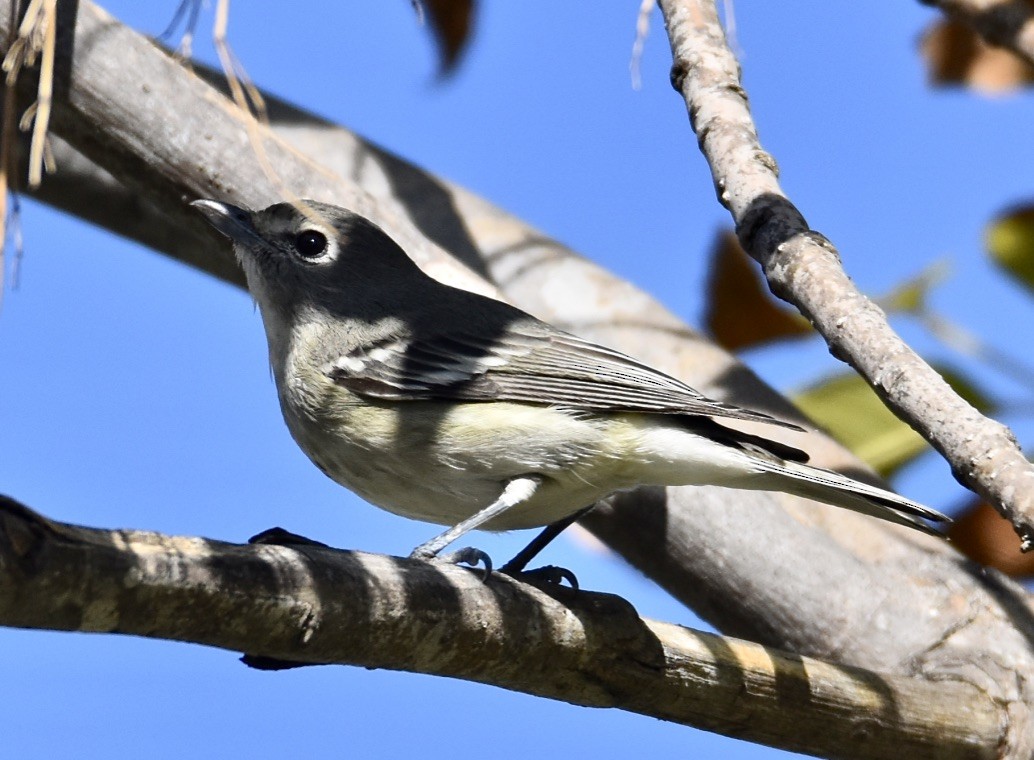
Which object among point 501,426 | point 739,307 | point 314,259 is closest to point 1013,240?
point 739,307

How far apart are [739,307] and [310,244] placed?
146 cm

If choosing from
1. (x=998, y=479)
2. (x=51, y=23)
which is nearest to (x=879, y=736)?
(x=998, y=479)

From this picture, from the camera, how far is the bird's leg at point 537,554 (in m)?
3.34

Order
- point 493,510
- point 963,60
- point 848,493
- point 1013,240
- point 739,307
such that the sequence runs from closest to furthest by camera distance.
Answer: point 848,493, point 493,510, point 1013,240, point 739,307, point 963,60

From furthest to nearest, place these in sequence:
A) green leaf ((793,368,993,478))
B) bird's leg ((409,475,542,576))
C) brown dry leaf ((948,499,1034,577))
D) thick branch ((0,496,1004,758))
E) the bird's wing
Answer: green leaf ((793,368,993,478)), brown dry leaf ((948,499,1034,577)), the bird's wing, bird's leg ((409,475,542,576)), thick branch ((0,496,1004,758))

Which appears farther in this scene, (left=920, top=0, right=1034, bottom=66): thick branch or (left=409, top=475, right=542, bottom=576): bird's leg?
(left=920, top=0, right=1034, bottom=66): thick branch

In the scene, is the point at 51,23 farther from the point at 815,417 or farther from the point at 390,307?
the point at 815,417

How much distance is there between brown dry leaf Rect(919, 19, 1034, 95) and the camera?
4.51 metres

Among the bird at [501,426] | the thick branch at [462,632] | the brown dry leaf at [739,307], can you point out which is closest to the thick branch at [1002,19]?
the brown dry leaf at [739,307]

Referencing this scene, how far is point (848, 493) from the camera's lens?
3150mm

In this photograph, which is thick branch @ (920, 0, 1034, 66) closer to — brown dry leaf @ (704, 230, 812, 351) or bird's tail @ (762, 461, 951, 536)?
brown dry leaf @ (704, 230, 812, 351)

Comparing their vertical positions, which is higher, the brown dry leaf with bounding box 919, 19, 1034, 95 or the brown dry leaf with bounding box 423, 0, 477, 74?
the brown dry leaf with bounding box 919, 19, 1034, 95

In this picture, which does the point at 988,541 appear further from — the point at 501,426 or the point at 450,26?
the point at 450,26

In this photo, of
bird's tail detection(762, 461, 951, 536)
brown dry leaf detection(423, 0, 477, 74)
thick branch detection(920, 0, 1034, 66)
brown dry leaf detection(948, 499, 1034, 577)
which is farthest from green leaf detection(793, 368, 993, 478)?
brown dry leaf detection(423, 0, 477, 74)
